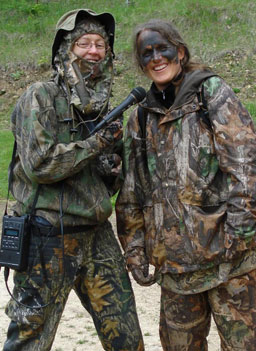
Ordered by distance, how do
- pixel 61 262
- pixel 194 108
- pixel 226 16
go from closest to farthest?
pixel 194 108 < pixel 61 262 < pixel 226 16

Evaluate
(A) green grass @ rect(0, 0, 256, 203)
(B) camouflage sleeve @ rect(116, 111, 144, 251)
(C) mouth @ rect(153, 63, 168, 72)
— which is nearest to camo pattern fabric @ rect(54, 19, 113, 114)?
(B) camouflage sleeve @ rect(116, 111, 144, 251)

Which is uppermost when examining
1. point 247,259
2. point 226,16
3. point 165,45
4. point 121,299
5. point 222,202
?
point 226,16

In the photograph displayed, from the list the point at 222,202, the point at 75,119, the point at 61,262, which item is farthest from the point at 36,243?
the point at 222,202

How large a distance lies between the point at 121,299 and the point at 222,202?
94cm

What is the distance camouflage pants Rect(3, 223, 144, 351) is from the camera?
3.58m

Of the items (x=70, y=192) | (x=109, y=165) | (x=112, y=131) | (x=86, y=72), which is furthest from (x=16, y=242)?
(x=86, y=72)

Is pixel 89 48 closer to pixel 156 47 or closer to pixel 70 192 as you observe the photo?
pixel 156 47

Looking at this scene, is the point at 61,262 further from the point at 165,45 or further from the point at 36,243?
the point at 165,45

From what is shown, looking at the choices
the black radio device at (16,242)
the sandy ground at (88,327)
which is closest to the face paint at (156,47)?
the black radio device at (16,242)

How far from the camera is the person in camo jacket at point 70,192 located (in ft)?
11.3

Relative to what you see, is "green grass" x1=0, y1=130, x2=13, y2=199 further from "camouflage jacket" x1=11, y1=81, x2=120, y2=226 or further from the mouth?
the mouth

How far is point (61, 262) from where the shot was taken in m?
3.61

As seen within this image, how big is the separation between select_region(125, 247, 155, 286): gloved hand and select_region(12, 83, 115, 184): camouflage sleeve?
2.28 ft

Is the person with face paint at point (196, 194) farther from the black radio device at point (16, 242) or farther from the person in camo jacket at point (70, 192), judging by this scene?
the black radio device at point (16, 242)
